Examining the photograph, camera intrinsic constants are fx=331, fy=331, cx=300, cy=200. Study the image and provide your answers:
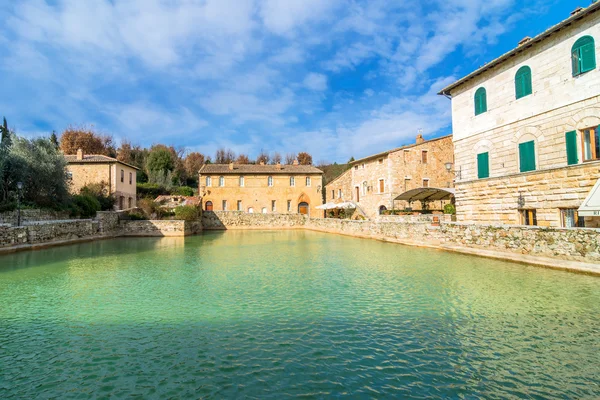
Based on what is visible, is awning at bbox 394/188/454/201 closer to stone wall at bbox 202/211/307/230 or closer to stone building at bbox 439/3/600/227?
stone building at bbox 439/3/600/227

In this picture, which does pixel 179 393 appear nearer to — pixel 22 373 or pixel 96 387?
pixel 96 387

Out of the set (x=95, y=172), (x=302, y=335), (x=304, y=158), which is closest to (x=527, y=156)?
(x=302, y=335)

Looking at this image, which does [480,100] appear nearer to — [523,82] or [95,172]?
[523,82]

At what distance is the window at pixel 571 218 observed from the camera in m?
11.8

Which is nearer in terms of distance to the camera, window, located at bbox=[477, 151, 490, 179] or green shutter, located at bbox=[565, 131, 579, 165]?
green shutter, located at bbox=[565, 131, 579, 165]

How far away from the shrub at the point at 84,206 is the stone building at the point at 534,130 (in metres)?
23.9

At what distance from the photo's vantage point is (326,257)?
13961 mm

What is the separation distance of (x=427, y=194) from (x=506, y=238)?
1152 cm

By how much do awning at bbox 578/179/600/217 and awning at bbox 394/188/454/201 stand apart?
37.0 ft

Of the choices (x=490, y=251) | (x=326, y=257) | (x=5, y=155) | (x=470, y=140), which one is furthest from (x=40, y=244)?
(x=470, y=140)

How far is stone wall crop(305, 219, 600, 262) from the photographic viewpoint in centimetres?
949

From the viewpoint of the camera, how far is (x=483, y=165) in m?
15.8

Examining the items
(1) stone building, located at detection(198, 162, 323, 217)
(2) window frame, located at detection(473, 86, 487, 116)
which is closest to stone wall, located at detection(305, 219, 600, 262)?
(2) window frame, located at detection(473, 86, 487, 116)

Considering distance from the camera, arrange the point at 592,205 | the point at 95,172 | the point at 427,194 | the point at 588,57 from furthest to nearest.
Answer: the point at 95,172, the point at 427,194, the point at 588,57, the point at 592,205
